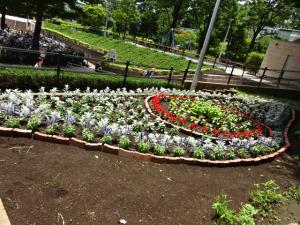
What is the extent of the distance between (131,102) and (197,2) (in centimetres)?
3980

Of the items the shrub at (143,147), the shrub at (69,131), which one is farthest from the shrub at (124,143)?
the shrub at (69,131)

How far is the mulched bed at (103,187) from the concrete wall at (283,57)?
2108 cm

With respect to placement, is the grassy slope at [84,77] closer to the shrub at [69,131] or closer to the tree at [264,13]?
the shrub at [69,131]

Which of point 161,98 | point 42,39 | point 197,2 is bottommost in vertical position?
point 42,39

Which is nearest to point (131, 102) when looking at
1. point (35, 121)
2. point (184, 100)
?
point (184, 100)

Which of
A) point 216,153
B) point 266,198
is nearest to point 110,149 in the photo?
point 216,153

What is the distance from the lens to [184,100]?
11359 mm

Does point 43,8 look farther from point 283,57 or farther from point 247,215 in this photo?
point 247,215

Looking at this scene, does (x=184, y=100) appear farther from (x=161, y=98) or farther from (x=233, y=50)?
(x=233, y=50)

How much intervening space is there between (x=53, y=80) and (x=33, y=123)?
4.58 meters

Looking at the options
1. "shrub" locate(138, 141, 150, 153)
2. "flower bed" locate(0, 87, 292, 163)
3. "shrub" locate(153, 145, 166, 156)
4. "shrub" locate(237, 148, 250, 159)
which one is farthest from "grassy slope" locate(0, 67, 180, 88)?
"shrub" locate(237, 148, 250, 159)

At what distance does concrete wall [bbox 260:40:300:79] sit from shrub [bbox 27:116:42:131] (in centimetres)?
2196

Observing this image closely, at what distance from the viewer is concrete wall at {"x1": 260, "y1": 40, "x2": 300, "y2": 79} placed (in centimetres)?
2520

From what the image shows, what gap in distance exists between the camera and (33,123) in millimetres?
6066
